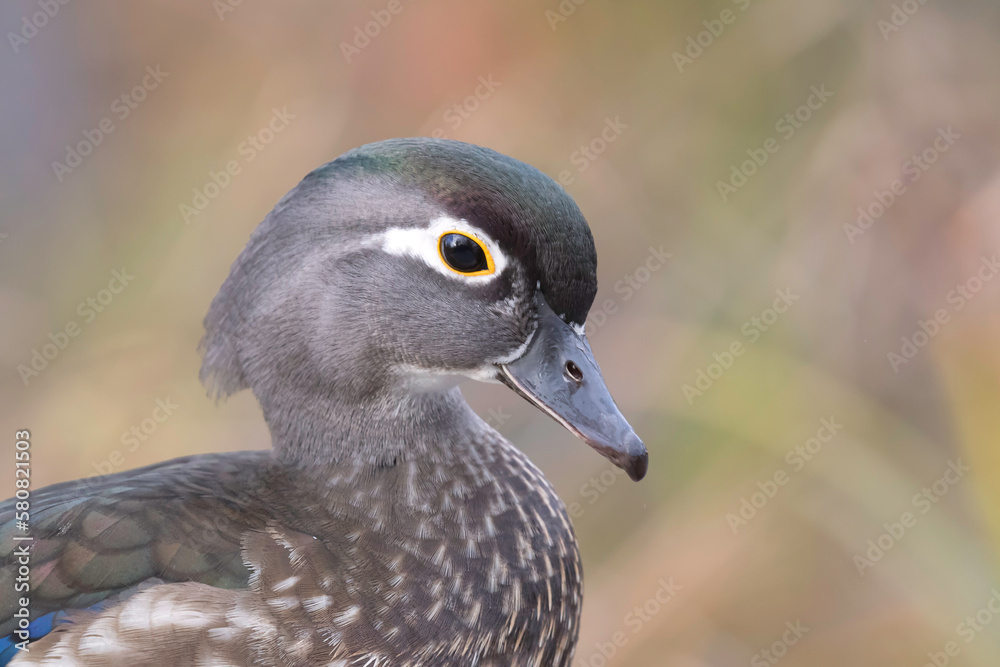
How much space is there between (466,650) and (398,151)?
460mm

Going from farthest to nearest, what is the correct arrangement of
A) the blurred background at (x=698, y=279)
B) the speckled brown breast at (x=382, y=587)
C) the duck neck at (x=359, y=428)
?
the blurred background at (x=698, y=279) → the duck neck at (x=359, y=428) → the speckled brown breast at (x=382, y=587)

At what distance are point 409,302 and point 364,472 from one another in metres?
0.17

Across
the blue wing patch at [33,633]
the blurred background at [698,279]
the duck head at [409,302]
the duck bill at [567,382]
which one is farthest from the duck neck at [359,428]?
the blurred background at [698,279]

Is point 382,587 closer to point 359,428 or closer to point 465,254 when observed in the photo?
point 359,428

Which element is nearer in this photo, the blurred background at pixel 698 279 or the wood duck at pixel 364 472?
the wood duck at pixel 364 472

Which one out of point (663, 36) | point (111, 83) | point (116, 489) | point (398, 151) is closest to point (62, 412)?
point (111, 83)

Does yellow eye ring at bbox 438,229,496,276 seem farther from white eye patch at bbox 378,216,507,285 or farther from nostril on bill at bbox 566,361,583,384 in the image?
nostril on bill at bbox 566,361,583,384

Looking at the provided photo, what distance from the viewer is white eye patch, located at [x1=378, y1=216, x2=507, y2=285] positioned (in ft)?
2.58

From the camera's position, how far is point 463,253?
0.81m

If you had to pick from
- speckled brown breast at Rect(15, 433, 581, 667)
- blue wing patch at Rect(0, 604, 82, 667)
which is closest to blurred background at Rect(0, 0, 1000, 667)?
speckled brown breast at Rect(15, 433, 581, 667)

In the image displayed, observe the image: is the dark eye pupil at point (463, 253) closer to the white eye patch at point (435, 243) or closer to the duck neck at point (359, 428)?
the white eye patch at point (435, 243)

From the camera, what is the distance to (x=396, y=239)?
2.70 feet

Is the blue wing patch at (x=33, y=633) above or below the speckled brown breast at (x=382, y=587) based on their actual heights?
below

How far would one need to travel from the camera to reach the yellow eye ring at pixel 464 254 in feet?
2.61
